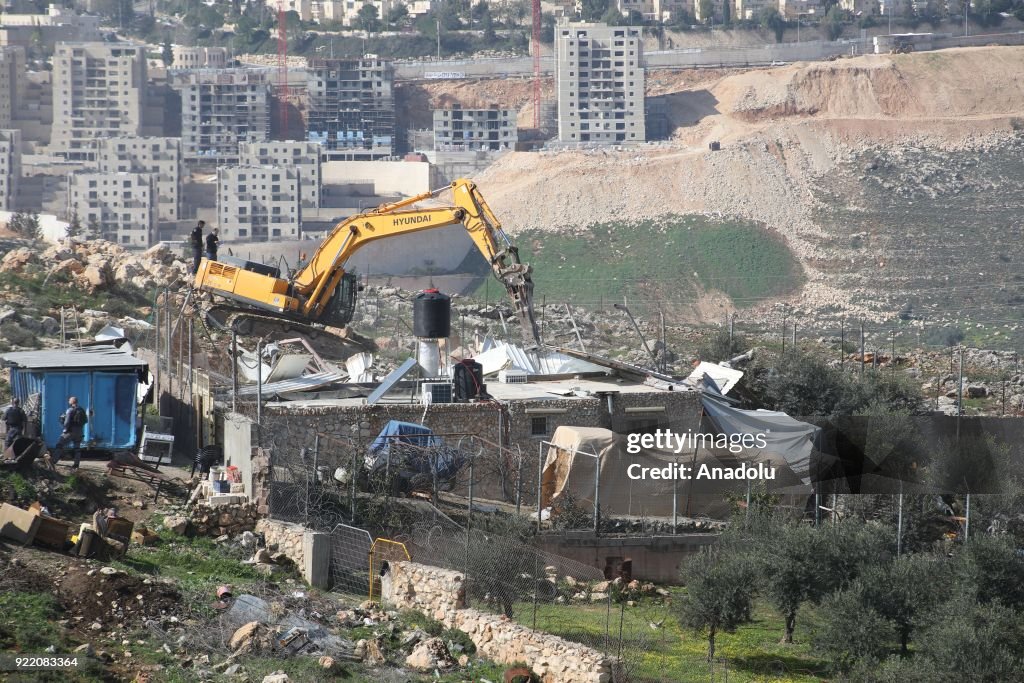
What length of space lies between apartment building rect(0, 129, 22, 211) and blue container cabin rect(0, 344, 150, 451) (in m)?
96.3

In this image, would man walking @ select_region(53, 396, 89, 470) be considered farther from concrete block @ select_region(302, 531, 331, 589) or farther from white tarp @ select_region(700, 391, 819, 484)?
white tarp @ select_region(700, 391, 819, 484)

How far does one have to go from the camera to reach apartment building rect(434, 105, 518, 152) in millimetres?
124188

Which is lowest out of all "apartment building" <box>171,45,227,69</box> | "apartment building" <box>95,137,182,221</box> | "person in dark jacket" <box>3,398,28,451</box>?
"person in dark jacket" <box>3,398,28,451</box>

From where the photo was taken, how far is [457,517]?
56.9 feet

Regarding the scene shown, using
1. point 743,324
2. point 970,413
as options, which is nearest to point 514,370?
point 970,413

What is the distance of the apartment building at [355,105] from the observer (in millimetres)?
130625

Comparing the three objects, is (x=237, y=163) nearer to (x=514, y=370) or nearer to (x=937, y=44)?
(x=937, y=44)

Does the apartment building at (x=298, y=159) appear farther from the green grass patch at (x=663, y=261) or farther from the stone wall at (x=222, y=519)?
the stone wall at (x=222, y=519)

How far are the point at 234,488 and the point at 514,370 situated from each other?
6.96 metres

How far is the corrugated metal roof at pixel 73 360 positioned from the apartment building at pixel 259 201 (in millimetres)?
89214

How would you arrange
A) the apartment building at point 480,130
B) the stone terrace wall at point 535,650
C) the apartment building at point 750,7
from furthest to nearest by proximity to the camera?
the apartment building at point 750,7, the apartment building at point 480,130, the stone terrace wall at point 535,650
